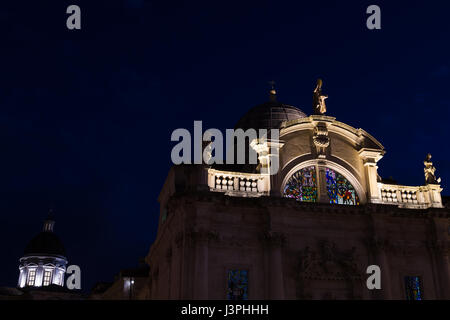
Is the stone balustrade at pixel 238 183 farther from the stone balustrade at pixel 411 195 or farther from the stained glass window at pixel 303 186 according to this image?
the stone balustrade at pixel 411 195

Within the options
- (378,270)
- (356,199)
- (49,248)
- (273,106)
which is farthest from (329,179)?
(49,248)

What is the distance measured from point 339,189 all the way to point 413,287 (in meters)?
7.17

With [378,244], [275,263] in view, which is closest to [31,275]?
[275,263]

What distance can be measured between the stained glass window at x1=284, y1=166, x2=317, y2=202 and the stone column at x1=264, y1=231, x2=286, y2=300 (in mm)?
3123

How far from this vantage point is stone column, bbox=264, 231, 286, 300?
28381 mm

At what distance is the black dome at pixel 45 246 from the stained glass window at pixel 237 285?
64.9m

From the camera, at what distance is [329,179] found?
33.0 metres

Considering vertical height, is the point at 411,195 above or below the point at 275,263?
above

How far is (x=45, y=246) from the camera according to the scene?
86562 mm

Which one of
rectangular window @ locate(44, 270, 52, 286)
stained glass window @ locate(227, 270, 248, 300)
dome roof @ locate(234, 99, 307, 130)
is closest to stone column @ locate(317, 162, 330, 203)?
stained glass window @ locate(227, 270, 248, 300)

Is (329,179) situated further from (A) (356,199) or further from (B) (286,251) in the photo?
(B) (286,251)

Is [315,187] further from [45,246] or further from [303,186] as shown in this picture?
[45,246]

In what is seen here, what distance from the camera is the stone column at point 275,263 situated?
28.4 m

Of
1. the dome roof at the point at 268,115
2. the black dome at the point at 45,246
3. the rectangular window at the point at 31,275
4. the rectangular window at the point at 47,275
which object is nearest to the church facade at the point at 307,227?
the dome roof at the point at 268,115
